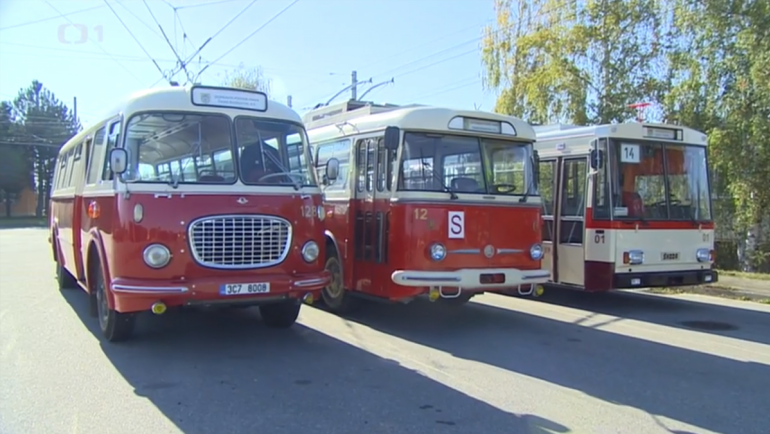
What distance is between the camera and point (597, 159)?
33.1ft

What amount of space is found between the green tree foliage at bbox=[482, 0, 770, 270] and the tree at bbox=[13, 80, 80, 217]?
167ft

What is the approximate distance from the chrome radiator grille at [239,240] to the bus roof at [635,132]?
18.2 ft

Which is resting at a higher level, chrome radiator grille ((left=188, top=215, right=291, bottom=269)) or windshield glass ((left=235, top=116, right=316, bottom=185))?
windshield glass ((left=235, top=116, right=316, bottom=185))

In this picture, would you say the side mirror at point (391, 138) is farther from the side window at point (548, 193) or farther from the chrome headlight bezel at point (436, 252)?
the side window at point (548, 193)

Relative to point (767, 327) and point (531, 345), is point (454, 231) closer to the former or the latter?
point (531, 345)

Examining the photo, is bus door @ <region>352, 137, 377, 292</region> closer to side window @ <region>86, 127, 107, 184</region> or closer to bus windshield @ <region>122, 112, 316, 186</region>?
bus windshield @ <region>122, 112, 316, 186</region>

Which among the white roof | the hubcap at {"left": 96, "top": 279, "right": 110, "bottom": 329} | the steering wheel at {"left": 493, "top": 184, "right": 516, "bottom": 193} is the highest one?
the white roof

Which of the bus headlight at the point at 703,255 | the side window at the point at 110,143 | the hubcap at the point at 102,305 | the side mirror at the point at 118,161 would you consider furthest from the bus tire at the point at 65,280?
the bus headlight at the point at 703,255

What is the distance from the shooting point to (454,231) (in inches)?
326

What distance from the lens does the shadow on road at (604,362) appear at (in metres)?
5.63

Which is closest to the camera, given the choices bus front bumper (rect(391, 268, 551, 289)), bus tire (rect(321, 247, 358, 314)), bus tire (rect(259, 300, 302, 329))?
bus front bumper (rect(391, 268, 551, 289))

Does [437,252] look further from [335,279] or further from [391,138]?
[335,279]

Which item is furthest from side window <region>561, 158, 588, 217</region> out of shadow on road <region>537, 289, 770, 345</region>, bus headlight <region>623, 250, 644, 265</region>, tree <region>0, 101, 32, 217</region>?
tree <region>0, 101, 32, 217</region>

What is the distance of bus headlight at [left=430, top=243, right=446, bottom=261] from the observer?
814cm
